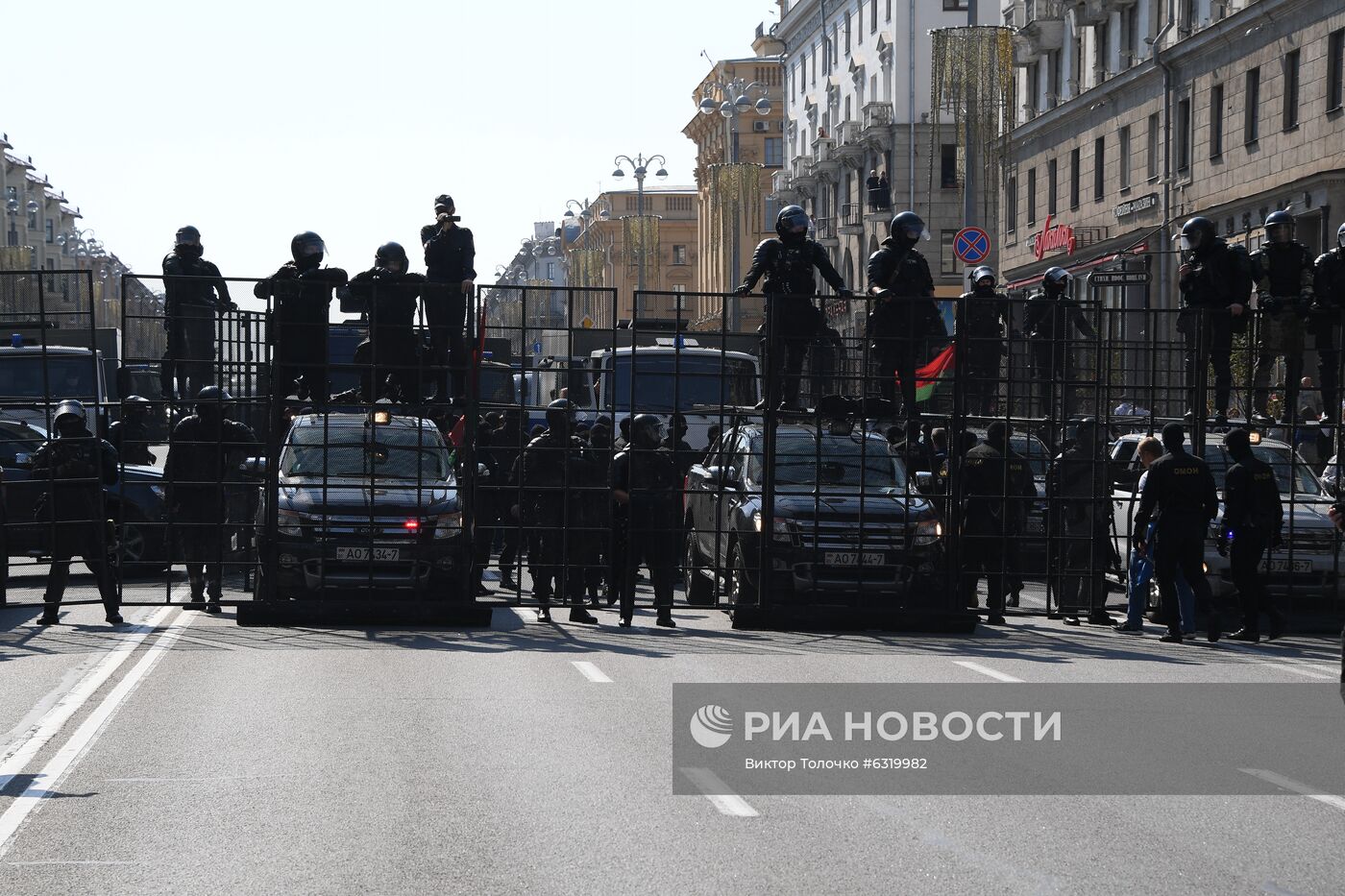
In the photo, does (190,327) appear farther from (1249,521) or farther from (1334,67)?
(1334,67)

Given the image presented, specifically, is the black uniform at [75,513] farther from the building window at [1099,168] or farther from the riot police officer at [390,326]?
the building window at [1099,168]

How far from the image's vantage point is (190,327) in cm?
1752

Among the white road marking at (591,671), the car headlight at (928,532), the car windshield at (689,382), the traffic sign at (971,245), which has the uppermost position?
the traffic sign at (971,245)

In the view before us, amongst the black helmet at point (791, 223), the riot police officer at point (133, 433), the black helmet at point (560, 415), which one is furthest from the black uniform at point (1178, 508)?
the riot police officer at point (133, 433)

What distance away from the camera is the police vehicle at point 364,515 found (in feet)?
57.3

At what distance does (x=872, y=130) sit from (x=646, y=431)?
6341 centimetres

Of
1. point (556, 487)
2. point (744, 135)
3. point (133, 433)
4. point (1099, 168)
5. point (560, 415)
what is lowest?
point (556, 487)

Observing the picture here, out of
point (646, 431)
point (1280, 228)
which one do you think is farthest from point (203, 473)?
point (1280, 228)

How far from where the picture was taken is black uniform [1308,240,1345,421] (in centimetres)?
1814

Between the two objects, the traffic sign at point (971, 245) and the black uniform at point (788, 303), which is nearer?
the black uniform at point (788, 303)

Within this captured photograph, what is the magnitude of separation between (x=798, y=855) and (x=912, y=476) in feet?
34.3

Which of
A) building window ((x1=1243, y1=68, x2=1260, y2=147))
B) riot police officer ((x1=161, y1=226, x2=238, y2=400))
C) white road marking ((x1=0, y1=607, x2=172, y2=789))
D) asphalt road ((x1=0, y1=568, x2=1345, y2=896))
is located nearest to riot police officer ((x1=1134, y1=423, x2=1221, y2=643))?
asphalt road ((x1=0, y1=568, x2=1345, y2=896))

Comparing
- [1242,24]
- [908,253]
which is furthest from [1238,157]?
[908,253]

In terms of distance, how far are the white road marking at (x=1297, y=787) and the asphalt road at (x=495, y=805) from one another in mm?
88
